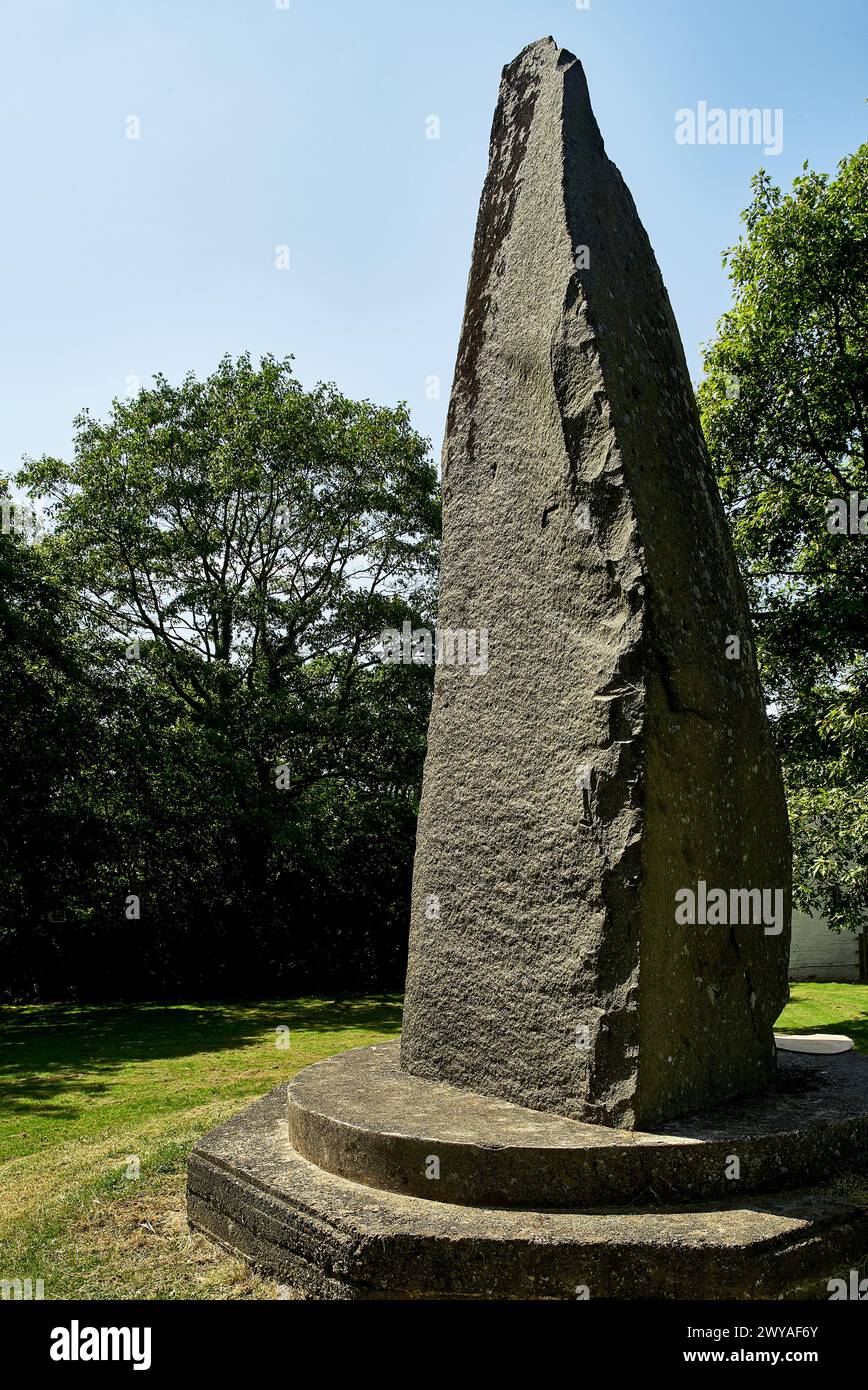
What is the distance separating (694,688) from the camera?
3.94m

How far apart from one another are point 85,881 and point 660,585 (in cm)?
1149

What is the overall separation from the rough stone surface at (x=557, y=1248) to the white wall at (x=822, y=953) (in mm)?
17090

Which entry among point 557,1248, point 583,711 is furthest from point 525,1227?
point 583,711

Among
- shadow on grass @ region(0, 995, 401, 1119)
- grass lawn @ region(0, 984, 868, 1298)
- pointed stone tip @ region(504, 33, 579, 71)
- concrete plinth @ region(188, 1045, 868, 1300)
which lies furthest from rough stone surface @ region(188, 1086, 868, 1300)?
pointed stone tip @ region(504, 33, 579, 71)

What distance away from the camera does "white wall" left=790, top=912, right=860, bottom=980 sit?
19.0m

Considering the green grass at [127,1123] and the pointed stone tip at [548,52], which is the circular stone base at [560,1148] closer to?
the green grass at [127,1123]

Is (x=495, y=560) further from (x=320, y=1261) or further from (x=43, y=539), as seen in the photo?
(x=43, y=539)

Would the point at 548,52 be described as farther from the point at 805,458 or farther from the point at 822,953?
the point at 822,953

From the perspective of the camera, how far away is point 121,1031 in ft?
38.4

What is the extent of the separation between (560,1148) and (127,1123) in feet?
13.0

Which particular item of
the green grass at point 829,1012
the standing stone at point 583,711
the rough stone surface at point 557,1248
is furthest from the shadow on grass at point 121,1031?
the green grass at point 829,1012

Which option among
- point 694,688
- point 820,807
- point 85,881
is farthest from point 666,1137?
point 85,881

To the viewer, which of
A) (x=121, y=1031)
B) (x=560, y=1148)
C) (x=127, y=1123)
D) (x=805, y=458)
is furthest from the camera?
(x=121, y=1031)
